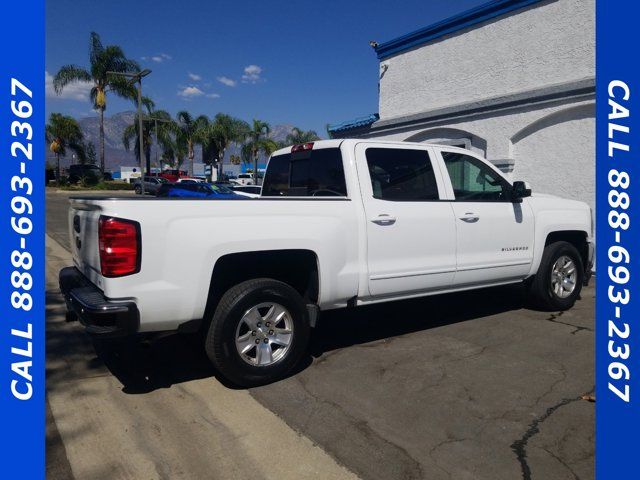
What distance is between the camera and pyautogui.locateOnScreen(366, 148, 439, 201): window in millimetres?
4605

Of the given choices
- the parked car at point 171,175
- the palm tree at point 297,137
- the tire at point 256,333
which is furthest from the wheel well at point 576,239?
the palm tree at point 297,137

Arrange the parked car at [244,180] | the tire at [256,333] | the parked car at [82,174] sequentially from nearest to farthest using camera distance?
the tire at [256,333] < the parked car at [82,174] < the parked car at [244,180]

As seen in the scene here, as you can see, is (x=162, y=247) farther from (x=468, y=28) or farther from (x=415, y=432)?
(x=468, y=28)

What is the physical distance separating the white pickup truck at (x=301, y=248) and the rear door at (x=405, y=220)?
0.01 m

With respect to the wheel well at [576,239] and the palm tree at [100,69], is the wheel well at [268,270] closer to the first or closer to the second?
the wheel well at [576,239]

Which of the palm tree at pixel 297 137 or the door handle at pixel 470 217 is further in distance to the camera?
the palm tree at pixel 297 137

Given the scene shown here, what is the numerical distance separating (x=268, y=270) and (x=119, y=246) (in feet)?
4.25

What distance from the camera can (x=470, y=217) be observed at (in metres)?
5.03

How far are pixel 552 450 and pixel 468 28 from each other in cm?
1050

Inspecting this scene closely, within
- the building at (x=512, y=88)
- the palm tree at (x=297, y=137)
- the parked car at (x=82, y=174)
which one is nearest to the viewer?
the building at (x=512, y=88)

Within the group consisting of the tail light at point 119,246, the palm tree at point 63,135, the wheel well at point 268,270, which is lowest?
the wheel well at point 268,270

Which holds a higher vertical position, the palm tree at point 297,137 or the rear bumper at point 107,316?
the palm tree at point 297,137

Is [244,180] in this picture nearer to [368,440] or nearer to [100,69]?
[100,69]

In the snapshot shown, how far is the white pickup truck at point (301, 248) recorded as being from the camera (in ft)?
11.0
